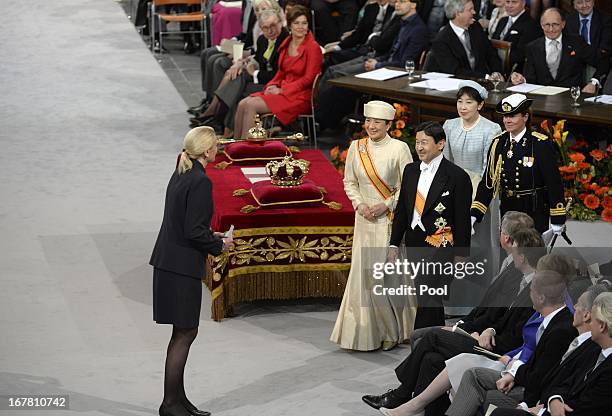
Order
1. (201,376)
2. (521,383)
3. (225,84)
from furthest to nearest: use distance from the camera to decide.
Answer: (225,84) → (201,376) → (521,383)

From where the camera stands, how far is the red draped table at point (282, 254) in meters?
7.92

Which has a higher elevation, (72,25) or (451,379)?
(451,379)

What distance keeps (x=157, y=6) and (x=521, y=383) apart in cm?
1204

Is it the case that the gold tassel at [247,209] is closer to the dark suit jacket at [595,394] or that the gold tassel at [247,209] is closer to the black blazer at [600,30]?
the dark suit jacket at [595,394]

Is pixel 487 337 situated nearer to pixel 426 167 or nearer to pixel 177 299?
pixel 426 167

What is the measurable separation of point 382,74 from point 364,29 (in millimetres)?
1330

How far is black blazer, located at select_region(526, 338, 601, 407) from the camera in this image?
5.42m

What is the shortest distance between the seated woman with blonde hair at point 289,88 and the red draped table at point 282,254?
3251mm

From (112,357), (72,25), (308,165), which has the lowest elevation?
(72,25)

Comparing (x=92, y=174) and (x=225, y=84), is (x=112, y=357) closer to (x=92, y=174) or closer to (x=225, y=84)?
(x=92, y=174)

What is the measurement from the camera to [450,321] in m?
7.85

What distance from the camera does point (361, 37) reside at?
12.3 m

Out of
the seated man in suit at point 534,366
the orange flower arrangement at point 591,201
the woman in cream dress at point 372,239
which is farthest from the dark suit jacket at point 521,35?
the seated man in suit at point 534,366

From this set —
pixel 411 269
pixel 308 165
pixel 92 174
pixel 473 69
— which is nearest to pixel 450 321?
pixel 411 269
